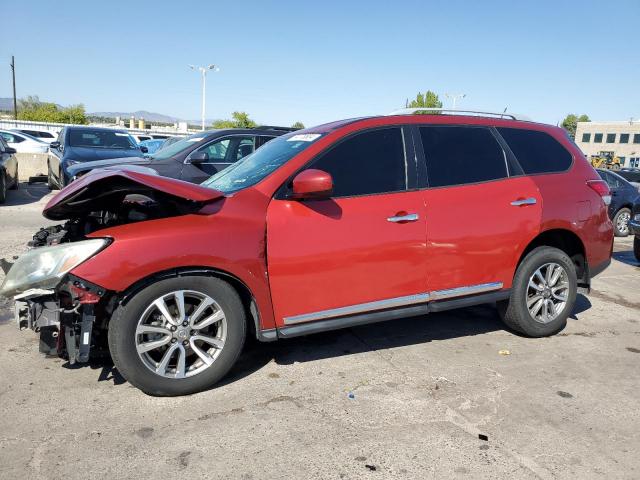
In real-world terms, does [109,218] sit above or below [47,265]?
above

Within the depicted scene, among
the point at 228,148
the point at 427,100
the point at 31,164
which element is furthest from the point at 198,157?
the point at 427,100

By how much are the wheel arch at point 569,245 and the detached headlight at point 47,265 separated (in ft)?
Result: 11.6

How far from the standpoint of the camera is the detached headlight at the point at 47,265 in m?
3.03

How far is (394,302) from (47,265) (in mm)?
2354

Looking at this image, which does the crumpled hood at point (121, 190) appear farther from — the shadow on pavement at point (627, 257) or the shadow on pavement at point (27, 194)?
the shadow on pavement at point (27, 194)

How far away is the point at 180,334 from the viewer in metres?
3.24

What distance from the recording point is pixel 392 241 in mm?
3678

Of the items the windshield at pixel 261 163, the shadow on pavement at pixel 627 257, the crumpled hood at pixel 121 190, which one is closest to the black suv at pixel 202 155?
the windshield at pixel 261 163

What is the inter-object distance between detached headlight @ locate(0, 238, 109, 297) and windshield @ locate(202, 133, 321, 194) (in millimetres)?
1062

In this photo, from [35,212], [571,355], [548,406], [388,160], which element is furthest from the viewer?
[35,212]

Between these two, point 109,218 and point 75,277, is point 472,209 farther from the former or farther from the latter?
point 75,277

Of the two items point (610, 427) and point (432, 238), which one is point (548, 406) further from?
point (432, 238)

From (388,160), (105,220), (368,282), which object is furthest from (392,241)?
(105,220)

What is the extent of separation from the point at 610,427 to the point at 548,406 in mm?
357
